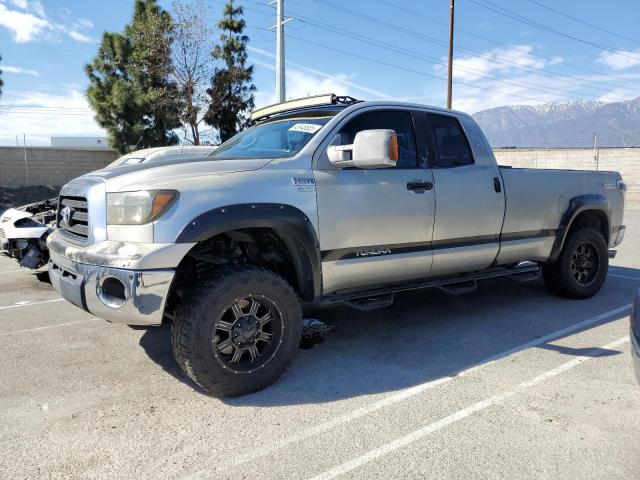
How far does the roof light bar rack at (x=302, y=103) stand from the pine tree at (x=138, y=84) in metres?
22.2

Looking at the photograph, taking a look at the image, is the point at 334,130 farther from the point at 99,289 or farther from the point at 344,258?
the point at 99,289

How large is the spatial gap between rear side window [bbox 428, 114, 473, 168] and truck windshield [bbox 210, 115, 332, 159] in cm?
115

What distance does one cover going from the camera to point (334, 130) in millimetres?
4184

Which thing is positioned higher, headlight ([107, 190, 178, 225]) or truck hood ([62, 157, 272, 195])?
truck hood ([62, 157, 272, 195])

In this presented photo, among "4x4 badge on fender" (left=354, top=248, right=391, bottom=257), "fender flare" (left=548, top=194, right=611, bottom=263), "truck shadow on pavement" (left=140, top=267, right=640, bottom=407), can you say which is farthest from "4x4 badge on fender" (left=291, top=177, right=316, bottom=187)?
"fender flare" (left=548, top=194, right=611, bottom=263)

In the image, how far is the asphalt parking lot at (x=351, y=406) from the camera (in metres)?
2.80

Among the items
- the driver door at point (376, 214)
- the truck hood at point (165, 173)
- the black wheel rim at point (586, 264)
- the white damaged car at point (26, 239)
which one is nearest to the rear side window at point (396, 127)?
the driver door at point (376, 214)

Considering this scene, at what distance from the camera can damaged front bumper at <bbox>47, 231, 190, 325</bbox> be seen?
3.27 meters

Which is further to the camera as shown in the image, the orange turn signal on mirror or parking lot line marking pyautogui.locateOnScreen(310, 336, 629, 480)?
the orange turn signal on mirror

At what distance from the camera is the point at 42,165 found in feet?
79.1

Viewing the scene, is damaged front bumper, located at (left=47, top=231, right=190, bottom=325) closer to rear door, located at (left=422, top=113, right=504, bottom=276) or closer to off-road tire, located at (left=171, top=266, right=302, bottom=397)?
off-road tire, located at (left=171, top=266, right=302, bottom=397)

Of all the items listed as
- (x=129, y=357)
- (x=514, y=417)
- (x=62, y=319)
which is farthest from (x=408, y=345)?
(x=62, y=319)

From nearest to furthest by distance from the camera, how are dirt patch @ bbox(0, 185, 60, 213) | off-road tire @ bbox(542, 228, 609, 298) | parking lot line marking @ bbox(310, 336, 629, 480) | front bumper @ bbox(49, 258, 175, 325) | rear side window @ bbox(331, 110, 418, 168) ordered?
parking lot line marking @ bbox(310, 336, 629, 480), front bumper @ bbox(49, 258, 175, 325), rear side window @ bbox(331, 110, 418, 168), off-road tire @ bbox(542, 228, 609, 298), dirt patch @ bbox(0, 185, 60, 213)

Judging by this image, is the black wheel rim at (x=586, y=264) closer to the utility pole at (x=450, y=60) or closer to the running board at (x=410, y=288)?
the running board at (x=410, y=288)
